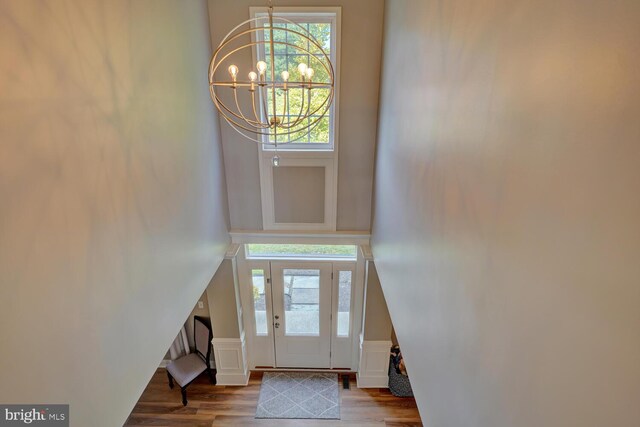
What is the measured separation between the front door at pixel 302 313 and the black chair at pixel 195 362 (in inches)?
37.3

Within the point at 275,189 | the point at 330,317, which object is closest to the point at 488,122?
the point at 275,189

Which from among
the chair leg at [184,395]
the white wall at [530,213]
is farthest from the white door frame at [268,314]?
the white wall at [530,213]

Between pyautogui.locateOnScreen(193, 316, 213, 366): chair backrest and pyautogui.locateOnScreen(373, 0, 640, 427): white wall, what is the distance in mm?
3676

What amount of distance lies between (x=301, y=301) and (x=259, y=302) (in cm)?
59

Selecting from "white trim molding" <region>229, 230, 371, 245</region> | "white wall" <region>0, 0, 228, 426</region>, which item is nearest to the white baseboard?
"white trim molding" <region>229, 230, 371, 245</region>

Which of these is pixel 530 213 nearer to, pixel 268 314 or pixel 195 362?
pixel 268 314

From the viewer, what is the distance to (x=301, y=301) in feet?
17.7

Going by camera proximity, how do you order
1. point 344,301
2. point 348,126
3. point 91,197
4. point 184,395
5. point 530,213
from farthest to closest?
point 344,301
point 184,395
point 348,126
point 91,197
point 530,213

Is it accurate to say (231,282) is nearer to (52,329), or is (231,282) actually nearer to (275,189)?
(275,189)

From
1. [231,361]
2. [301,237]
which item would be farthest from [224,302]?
[301,237]

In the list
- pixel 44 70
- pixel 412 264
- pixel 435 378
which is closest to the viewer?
pixel 44 70

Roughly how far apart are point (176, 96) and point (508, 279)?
271cm

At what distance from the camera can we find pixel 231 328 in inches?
202

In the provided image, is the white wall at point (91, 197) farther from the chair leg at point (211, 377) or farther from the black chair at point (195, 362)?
the chair leg at point (211, 377)
